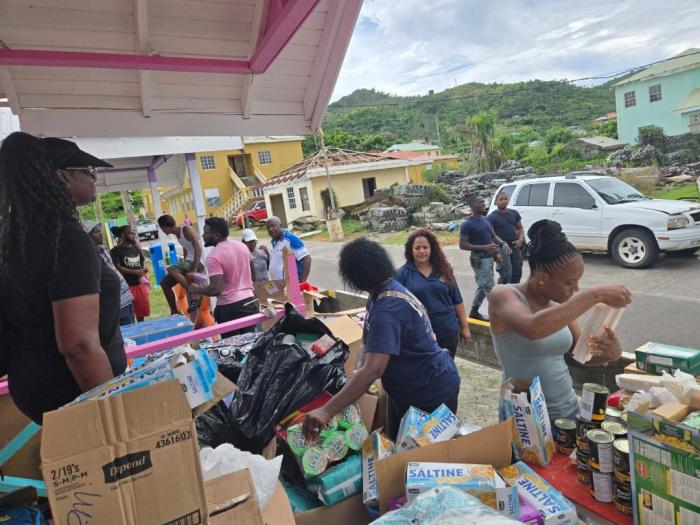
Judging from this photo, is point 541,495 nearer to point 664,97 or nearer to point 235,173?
point 664,97

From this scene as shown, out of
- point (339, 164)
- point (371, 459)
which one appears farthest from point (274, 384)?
point (339, 164)

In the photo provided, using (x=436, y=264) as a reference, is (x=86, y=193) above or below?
above

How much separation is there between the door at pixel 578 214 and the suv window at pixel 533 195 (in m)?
0.21

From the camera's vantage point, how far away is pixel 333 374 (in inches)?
99.0

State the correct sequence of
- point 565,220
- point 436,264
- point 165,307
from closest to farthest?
point 436,264 < point 565,220 < point 165,307

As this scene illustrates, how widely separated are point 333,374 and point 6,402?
194cm

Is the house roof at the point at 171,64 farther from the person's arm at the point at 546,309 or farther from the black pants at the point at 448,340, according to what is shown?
the black pants at the point at 448,340

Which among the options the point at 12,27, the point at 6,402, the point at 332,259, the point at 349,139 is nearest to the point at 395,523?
the point at 6,402

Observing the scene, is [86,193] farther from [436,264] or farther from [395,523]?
[436,264]

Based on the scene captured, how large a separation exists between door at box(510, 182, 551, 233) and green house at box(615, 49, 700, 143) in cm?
2274

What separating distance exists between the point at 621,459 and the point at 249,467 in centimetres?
137

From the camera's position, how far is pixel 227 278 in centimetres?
449

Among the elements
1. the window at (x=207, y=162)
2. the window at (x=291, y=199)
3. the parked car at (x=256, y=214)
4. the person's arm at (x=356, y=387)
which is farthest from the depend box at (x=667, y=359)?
the window at (x=207, y=162)

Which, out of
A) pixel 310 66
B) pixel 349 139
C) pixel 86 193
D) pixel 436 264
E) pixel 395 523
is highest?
pixel 349 139
